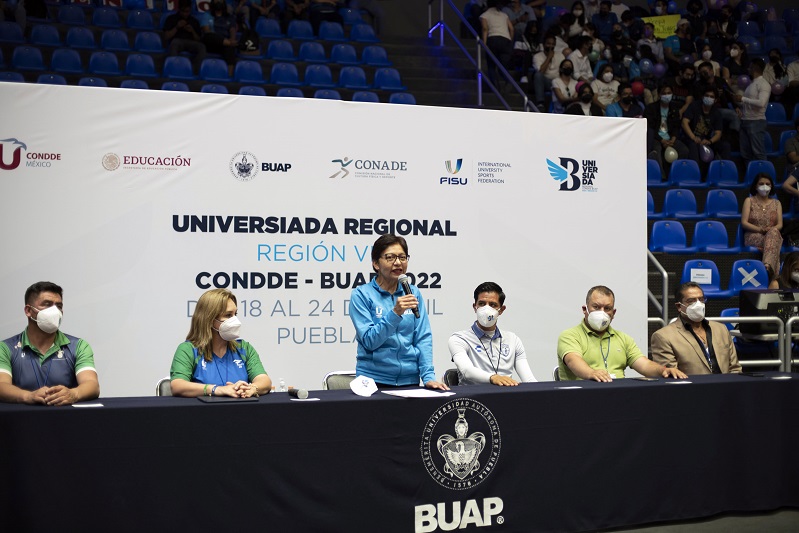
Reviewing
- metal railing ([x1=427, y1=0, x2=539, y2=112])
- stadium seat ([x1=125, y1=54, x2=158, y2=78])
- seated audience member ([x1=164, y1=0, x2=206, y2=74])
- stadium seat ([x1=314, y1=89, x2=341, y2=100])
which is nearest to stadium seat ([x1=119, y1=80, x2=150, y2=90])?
stadium seat ([x1=125, y1=54, x2=158, y2=78])

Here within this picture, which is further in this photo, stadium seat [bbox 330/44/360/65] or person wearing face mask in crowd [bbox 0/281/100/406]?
stadium seat [bbox 330/44/360/65]

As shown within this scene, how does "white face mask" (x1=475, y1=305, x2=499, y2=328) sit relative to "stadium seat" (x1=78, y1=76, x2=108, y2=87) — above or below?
below

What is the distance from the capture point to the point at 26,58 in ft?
31.8

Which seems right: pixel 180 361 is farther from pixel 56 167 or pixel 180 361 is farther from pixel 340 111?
pixel 340 111

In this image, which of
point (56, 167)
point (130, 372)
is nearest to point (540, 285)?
point (130, 372)

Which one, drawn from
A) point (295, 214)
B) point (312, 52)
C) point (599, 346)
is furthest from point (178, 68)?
point (599, 346)

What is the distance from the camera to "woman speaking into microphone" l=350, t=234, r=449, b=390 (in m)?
4.44

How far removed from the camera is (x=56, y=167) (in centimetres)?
590

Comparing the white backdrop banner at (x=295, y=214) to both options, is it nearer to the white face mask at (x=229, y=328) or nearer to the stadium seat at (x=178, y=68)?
the white face mask at (x=229, y=328)

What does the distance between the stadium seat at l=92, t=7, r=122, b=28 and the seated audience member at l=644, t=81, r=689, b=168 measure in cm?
726

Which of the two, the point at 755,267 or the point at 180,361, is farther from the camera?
the point at 755,267

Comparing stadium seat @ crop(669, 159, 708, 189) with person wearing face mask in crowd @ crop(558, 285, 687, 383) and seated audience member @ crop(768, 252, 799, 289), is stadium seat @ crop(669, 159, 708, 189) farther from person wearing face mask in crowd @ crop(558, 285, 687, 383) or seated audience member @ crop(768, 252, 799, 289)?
person wearing face mask in crowd @ crop(558, 285, 687, 383)

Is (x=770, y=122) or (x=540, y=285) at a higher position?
(x=770, y=122)

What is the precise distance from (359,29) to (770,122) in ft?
20.9
